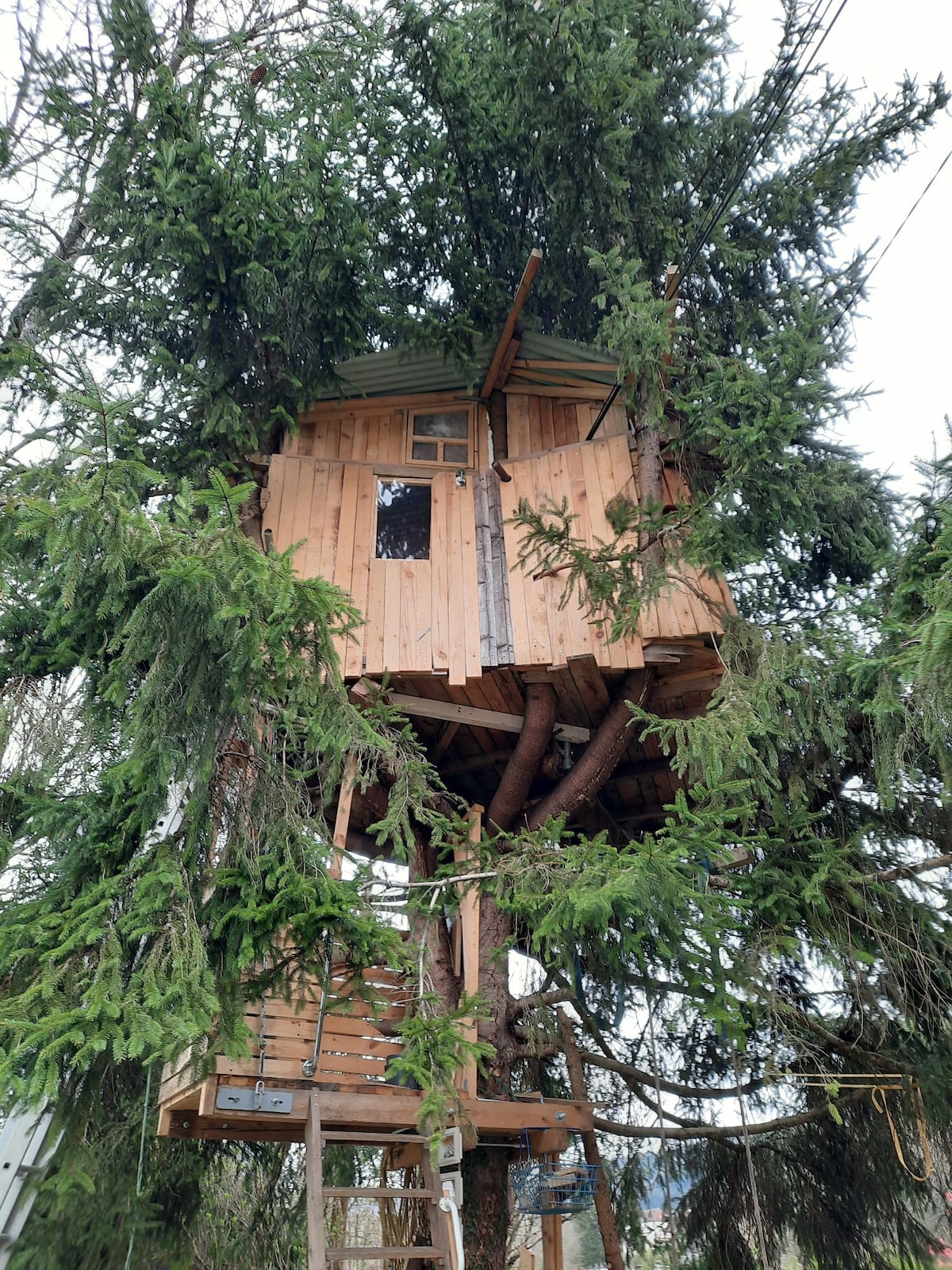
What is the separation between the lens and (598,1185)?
8.08 metres

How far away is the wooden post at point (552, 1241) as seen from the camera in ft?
23.9

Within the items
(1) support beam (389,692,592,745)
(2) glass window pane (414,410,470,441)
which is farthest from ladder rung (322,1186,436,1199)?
(2) glass window pane (414,410,470,441)

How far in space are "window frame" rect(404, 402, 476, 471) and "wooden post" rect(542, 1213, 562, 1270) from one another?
641 cm

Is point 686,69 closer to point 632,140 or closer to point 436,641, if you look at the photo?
point 632,140

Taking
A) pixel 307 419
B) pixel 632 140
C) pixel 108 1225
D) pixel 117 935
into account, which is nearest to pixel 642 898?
pixel 117 935

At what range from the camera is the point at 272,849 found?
5.24 meters

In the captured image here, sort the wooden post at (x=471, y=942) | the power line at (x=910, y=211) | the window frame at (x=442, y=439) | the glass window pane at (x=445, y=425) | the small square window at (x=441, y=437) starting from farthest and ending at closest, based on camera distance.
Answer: the glass window pane at (x=445, y=425) → the small square window at (x=441, y=437) → the window frame at (x=442, y=439) → the wooden post at (x=471, y=942) → the power line at (x=910, y=211)

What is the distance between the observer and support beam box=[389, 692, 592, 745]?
785 cm

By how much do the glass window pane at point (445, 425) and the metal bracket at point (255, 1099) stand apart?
587 centimetres

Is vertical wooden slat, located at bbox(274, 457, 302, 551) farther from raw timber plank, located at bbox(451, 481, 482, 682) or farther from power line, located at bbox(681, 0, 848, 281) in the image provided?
power line, located at bbox(681, 0, 848, 281)

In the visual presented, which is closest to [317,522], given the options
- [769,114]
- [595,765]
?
[595,765]

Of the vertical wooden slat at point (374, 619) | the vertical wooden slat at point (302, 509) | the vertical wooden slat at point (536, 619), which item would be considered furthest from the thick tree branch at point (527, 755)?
the vertical wooden slat at point (302, 509)

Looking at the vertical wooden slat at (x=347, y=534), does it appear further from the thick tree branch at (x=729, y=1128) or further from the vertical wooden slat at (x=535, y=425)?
the thick tree branch at (x=729, y=1128)

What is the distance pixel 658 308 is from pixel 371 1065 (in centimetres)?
594
